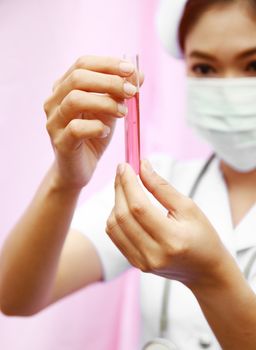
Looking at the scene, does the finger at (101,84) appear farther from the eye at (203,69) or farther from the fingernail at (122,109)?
the eye at (203,69)

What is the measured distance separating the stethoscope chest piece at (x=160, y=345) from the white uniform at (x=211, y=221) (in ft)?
0.09

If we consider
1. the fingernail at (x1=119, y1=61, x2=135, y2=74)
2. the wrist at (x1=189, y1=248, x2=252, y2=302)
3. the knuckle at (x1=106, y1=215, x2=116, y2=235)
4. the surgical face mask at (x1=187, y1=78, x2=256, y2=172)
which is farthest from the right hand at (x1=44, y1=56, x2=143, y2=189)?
the surgical face mask at (x1=187, y1=78, x2=256, y2=172)

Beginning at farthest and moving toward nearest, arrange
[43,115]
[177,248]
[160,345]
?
[43,115]
[160,345]
[177,248]

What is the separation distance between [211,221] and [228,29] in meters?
0.32

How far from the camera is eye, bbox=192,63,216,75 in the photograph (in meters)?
Answer: 0.95

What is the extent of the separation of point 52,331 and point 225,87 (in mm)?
583

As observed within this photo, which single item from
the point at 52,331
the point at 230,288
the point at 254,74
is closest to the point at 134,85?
the point at 230,288

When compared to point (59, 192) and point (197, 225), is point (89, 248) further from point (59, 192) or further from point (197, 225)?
point (197, 225)

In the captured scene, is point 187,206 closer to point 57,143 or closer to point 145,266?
point 145,266

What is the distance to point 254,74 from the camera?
36.1 inches

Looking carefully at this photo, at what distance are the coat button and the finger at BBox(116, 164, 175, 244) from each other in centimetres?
35

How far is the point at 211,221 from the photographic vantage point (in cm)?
94

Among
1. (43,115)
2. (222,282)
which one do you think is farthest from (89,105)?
(43,115)

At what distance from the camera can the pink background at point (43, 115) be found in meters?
0.92
